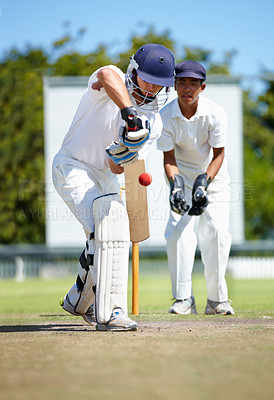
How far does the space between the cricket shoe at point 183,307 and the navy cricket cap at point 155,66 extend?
2.31 m

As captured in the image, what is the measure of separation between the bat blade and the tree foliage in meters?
21.2

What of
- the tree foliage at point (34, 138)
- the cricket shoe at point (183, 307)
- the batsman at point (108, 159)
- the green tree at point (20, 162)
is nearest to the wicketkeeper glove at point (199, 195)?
the cricket shoe at point (183, 307)

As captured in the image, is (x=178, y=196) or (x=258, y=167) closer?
(x=178, y=196)

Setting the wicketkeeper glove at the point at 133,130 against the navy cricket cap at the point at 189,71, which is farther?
the navy cricket cap at the point at 189,71

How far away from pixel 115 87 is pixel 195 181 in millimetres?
2148

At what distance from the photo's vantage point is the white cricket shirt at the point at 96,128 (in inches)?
182

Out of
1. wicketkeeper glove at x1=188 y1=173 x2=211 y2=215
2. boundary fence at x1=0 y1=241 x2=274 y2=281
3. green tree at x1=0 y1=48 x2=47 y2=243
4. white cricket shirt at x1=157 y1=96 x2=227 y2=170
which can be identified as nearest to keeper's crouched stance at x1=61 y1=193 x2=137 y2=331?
wicketkeeper glove at x1=188 y1=173 x2=211 y2=215

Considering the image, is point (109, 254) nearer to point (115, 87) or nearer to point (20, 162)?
point (115, 87)

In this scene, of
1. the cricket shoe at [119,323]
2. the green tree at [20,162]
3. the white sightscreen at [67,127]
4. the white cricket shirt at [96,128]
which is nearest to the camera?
the cricket shoe at [119,323]

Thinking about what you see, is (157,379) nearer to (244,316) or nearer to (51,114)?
(244,316)

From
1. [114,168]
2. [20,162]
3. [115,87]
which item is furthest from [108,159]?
[20,162]

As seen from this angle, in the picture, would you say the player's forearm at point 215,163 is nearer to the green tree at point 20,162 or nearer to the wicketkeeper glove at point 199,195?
the wicketkeeper glove at point 199,195

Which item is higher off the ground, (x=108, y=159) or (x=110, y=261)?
(x=108, y=159)

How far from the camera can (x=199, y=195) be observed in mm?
6156
